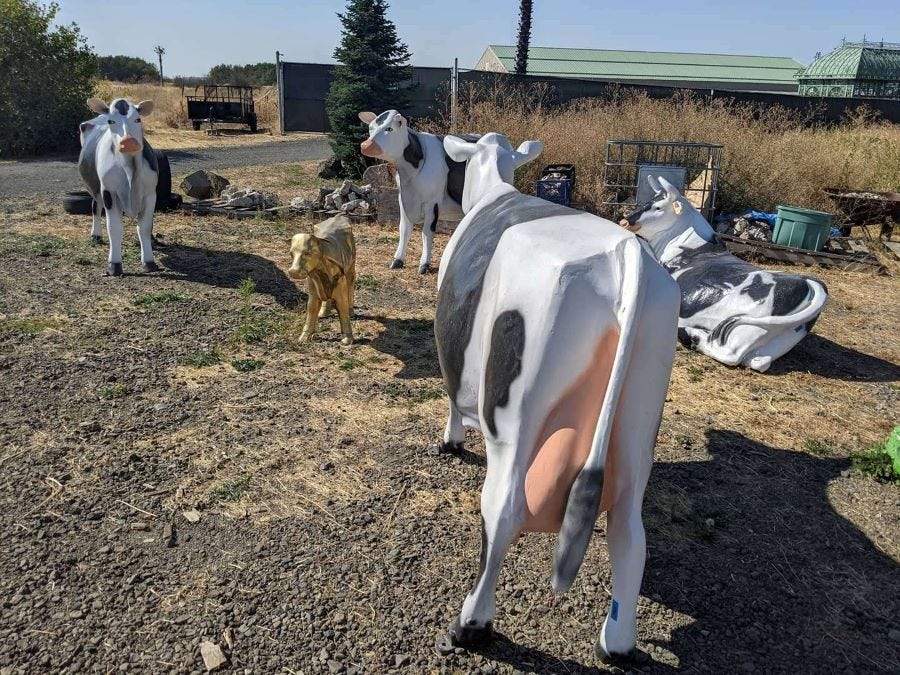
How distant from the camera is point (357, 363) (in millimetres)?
5137

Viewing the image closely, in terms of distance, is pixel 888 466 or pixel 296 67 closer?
pixel 888 466

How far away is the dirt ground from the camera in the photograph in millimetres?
2580

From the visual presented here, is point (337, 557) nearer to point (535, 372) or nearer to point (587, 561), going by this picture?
point (587, 561)

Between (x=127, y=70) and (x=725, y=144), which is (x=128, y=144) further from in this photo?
(x=127, y=70)

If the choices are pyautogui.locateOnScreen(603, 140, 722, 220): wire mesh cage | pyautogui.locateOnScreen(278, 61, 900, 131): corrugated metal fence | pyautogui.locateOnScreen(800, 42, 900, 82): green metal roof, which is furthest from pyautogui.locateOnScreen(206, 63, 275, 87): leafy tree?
pyautogui.locateOnScreen(603, 140, 722, 220): wire mesh cage

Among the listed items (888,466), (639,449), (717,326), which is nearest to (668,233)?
(717,326)

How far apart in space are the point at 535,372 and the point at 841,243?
8961mm

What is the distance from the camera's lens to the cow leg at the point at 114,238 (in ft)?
22.2

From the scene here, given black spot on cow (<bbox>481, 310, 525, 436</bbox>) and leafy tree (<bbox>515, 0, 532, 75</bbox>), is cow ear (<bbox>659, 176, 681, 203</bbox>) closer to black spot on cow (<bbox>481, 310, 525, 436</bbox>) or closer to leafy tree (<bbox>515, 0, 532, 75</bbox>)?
black spot on cow (<bbox>481, 310, 525, 436</bbox>)

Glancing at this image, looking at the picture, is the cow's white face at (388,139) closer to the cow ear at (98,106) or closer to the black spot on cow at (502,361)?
the cow ear at (98,106)

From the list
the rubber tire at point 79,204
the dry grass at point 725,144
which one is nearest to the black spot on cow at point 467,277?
the dry grass at point 725,144

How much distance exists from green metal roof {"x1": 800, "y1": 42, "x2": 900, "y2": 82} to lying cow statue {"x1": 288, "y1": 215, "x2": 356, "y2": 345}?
106 ft

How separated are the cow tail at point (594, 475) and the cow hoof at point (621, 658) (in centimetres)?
60

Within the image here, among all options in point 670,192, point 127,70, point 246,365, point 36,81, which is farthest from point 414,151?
point 127,70
